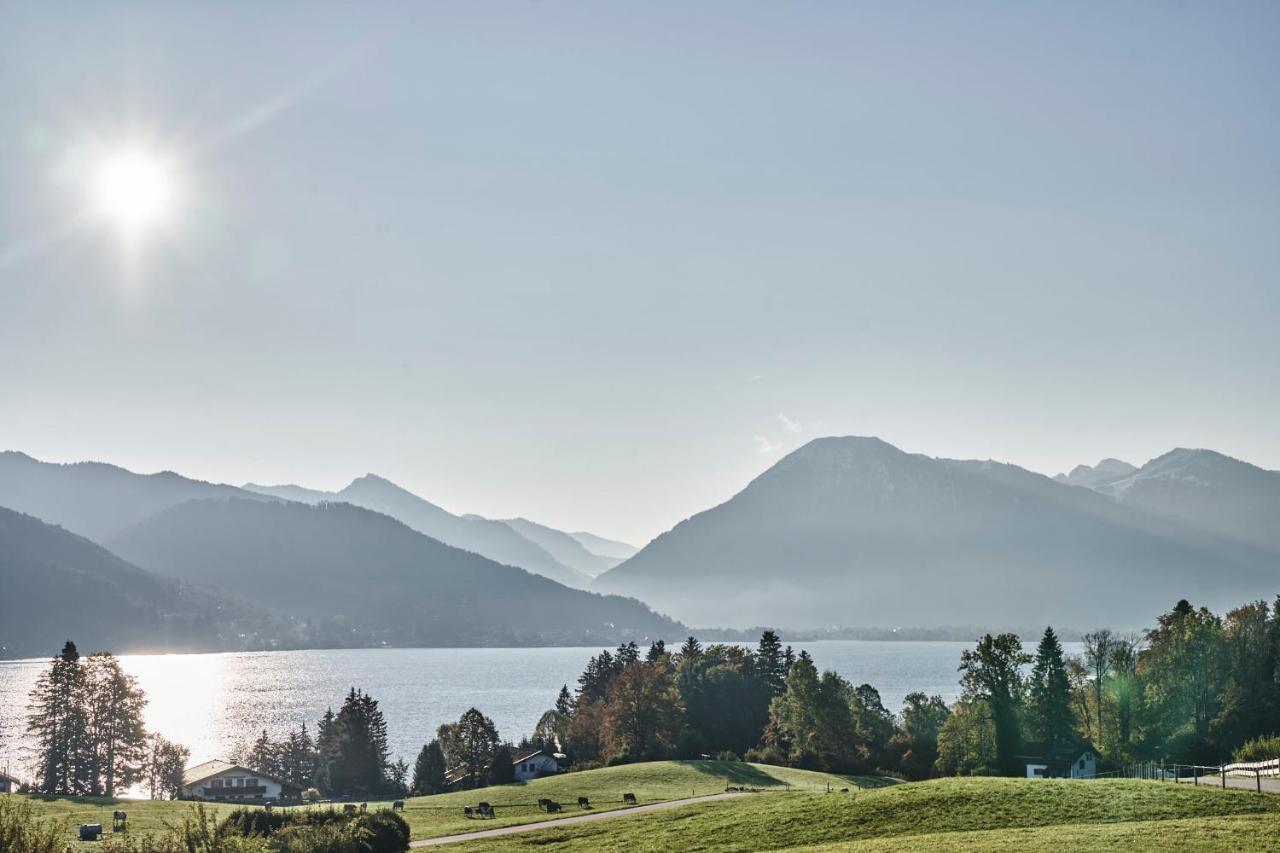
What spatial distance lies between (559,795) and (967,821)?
41.7 meters

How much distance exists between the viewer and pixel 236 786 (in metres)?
120

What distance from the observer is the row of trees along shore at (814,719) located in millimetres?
93625

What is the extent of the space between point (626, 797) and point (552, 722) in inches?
3666

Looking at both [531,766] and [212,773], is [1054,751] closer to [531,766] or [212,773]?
[531,766]

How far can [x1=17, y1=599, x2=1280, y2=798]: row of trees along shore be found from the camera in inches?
3686

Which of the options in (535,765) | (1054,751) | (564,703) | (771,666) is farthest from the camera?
(564,703)

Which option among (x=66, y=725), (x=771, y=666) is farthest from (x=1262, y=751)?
(x=66, y=725)

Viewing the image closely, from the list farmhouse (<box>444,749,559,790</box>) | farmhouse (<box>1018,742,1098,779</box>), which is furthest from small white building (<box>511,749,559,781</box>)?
farmhouse (<box>1018,742,1098,779</box>)

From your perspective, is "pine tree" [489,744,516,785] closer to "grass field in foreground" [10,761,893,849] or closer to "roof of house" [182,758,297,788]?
"roof of house" [182,758,297,788]

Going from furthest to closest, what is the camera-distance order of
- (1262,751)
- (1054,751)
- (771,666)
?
(771,666) < (1054,751) < (1262,751)

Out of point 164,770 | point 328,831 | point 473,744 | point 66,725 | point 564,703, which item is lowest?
point 164,770

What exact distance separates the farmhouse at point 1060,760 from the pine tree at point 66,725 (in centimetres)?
9275

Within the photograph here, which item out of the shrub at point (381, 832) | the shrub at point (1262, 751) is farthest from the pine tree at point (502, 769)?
the shrub at point (1262, 751)

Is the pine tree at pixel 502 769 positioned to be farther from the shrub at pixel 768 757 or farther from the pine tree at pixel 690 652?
the pine tree at pixel 690 652
